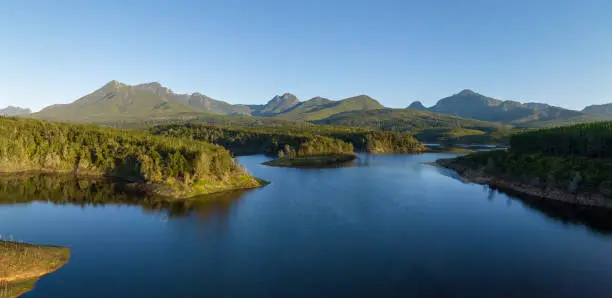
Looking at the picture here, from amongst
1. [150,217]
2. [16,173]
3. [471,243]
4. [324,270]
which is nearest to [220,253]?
[324,270]

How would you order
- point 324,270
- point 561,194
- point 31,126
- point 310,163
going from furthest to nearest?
point 310,163 → point 31,126 → point 561,194 → point 324,270

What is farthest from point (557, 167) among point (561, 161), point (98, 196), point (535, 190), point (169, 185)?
point (98, 196)

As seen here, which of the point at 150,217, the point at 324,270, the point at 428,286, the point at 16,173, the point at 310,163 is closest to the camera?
the point at 428,286

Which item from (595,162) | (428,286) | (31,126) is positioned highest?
(31,126)

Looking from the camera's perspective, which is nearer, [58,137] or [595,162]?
[595,162]

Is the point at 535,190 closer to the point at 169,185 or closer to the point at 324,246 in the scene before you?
the point at 324,246

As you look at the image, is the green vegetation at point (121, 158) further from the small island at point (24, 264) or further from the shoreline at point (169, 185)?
the small island at point (24, 264)

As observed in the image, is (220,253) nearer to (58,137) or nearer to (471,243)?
(471,243)

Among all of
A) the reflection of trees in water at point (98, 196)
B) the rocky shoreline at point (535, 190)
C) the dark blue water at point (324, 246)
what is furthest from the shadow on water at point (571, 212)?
the reflection of trees in water at point (98, 196)

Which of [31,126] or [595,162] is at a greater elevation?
[31,126]
